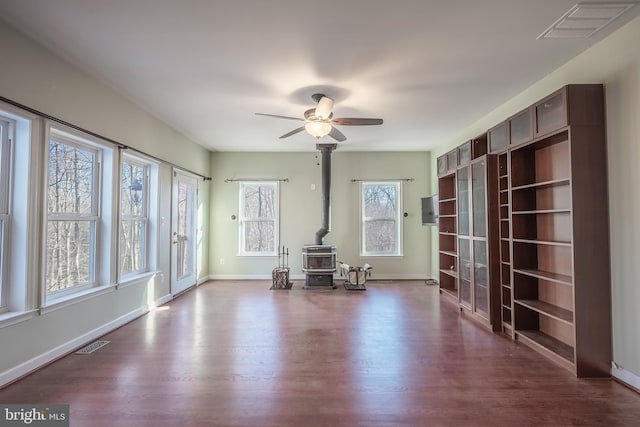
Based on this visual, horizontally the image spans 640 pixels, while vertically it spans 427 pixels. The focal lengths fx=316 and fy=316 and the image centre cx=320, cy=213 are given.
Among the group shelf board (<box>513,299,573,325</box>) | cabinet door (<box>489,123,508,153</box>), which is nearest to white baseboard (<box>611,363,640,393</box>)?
shelf board (<box>513,299,573,325</box>)

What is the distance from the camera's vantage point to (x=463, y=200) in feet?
14.3

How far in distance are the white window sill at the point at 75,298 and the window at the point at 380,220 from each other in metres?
4.65

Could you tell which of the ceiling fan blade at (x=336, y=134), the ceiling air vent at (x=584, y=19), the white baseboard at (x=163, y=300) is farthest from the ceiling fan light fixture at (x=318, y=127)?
the white baseboard at (x=163, y=300)

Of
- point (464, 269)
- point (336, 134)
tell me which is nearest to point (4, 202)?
point (336, 134)

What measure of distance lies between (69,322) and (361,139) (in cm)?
479

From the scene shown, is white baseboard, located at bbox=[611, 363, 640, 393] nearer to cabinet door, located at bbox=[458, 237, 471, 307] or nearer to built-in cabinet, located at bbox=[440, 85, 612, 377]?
built-in cabinet, located at bbox=[440, 85, 612, 377]

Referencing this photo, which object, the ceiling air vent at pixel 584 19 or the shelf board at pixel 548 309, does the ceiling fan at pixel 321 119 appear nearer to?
the ceiling air vent at pixel 584 19

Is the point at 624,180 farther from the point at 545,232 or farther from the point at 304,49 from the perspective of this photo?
the point at 304,49

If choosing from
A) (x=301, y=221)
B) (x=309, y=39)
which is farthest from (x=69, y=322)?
(x=301, y=221)

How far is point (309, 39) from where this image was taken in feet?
8.39

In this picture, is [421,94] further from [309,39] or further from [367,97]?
[309,39]

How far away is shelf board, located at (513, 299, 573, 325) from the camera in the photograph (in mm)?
2693

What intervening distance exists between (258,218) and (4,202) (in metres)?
4.46

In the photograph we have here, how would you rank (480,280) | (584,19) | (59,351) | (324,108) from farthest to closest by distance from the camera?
(480,280)
(324,108)
(59,351)
(584,19)
